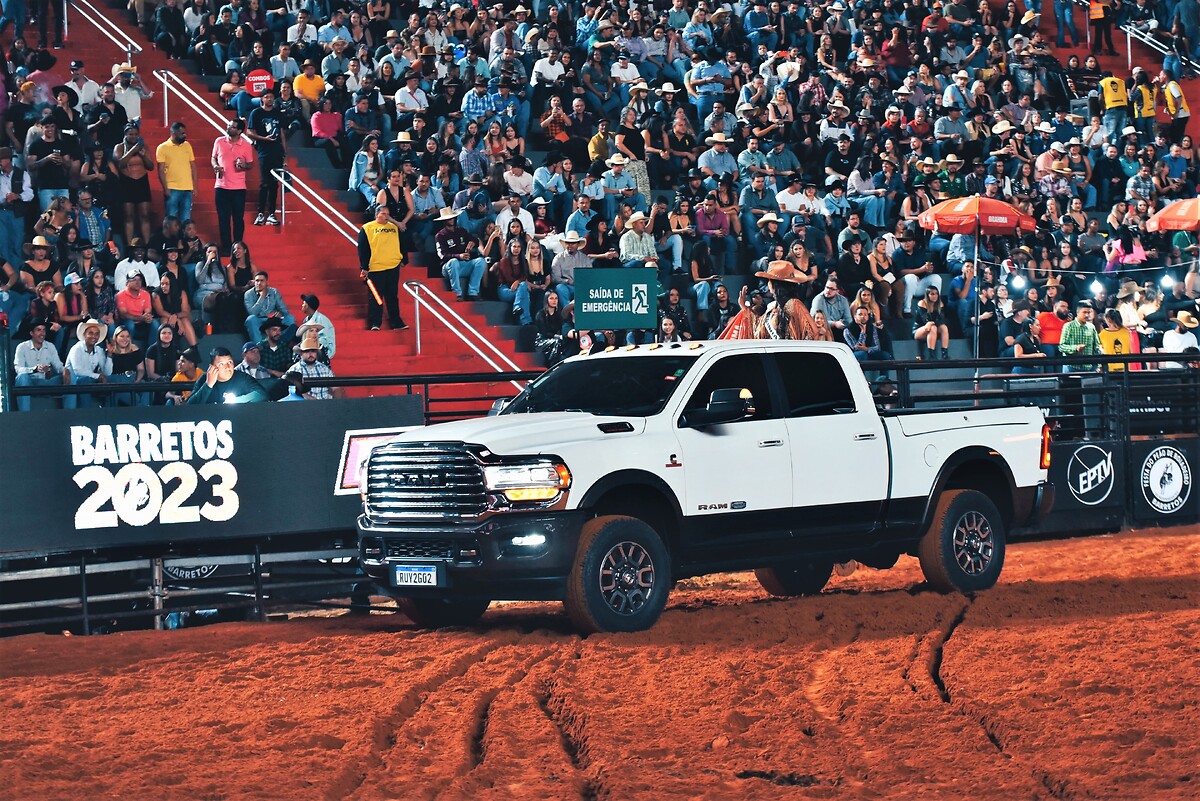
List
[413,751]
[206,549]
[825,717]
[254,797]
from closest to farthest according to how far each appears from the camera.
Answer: [254,797], [413,751], [825,717], [206,549]

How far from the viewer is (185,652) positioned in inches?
442

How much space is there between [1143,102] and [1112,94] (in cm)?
87

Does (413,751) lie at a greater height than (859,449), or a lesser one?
lesser

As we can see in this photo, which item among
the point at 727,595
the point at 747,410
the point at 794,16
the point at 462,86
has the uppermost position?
the point at 794,16

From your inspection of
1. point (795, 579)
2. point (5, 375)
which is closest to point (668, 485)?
point (795, 579)

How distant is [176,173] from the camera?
20203mm

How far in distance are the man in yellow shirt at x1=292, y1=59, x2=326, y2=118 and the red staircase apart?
3.02 feet

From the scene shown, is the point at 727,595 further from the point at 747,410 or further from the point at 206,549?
the point at 206,549

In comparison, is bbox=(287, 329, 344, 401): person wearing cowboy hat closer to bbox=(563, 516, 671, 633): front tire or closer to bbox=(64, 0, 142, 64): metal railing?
bbox=(563, 516, 671, 633): front tire

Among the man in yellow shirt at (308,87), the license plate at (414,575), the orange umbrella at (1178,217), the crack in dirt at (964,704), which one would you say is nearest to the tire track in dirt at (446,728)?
the license plate at (414,575)

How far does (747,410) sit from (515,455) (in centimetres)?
191

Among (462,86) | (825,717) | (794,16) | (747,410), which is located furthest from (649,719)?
(794,16)

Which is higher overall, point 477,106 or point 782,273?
point 477,106

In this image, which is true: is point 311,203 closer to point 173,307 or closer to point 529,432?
point 173,307
